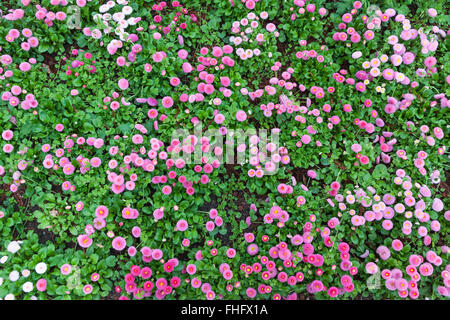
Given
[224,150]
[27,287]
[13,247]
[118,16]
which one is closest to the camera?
[27,287]

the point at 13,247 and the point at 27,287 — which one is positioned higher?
the point at 13,247

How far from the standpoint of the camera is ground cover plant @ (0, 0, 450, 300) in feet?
8.94

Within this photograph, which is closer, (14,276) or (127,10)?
(14,276)

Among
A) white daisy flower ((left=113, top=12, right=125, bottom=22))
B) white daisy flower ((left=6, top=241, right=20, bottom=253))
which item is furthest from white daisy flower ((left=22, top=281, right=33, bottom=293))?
white daisy flower ((left=113, top=12, right=125, bottom=22))

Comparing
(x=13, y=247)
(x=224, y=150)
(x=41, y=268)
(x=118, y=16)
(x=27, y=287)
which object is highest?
(x=118, y=16)

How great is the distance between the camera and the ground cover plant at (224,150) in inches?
107

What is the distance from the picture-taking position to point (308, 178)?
3.16m

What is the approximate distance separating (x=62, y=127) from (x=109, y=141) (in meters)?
0.45

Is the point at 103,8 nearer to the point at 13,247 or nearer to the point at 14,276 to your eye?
the point at 13,247

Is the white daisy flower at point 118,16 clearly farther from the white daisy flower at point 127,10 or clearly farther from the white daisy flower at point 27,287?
the white daisy flower at point 27,287

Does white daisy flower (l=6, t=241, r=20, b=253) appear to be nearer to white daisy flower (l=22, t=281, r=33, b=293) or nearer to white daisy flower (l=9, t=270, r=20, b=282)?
white daisy flower (l=9, t=270, r=20, b=282)

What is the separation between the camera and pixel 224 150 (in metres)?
3.10

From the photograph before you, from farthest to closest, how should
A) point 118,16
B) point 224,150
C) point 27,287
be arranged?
point 118,16, point 224,150, point 27,287

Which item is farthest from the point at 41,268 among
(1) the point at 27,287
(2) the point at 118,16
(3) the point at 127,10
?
(3) the point at 127,10
